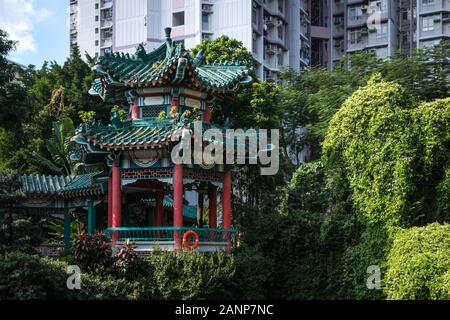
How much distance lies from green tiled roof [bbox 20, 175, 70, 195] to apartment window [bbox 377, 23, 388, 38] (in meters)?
42.7

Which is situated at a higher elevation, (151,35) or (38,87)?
(151,35)

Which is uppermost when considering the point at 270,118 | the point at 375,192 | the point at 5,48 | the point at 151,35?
the point at 151,35

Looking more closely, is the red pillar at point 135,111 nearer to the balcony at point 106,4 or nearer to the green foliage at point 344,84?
the green foliage at point 344,84

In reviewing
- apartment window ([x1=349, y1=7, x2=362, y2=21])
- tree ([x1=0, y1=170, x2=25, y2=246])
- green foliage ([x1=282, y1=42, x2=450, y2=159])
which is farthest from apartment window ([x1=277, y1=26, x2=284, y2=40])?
tree ([x1=0, y1=170, x2=25, y2=246])

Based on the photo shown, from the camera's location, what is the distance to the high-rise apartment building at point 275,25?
47281 mm

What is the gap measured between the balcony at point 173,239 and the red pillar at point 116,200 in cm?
21

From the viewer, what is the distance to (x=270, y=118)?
26844 millimetres

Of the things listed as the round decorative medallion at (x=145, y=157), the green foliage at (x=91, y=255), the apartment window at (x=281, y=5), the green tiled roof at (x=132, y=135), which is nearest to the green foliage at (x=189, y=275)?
the green foliage at (x=91, y=255)

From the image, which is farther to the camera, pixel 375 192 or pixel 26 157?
pixel 26 157

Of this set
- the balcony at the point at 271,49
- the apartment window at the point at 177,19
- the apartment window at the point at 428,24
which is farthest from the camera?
the apartment window at the point at 428,24
